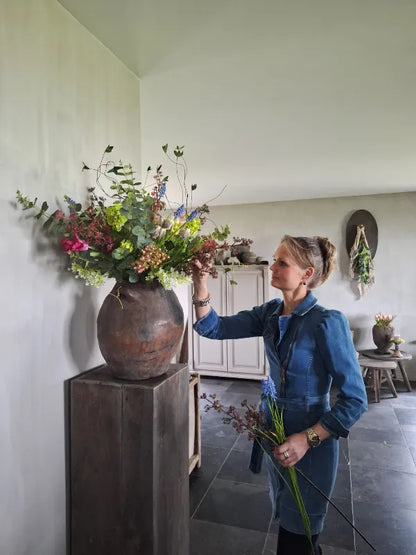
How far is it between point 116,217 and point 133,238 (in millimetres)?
80

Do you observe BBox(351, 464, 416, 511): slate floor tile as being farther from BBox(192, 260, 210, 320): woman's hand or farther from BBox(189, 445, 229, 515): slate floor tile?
BBox(192, 260, 210, 320): woman's hand

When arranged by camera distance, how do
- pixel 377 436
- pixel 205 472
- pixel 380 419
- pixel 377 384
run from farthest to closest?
pixel 377 384 < pixel 380 419 < pixel 377 436 < pixel 205 472

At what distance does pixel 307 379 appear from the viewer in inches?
52.8

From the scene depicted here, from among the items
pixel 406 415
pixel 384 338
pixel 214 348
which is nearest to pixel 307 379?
pixel 406 415

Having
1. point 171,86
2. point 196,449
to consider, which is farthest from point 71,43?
point 196,449

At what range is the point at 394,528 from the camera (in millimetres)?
2301

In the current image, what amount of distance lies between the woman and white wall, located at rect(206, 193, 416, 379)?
4.18 m

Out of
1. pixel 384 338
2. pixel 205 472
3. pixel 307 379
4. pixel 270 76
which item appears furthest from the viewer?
pixel 384 338

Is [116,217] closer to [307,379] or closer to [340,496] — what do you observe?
[307,379]

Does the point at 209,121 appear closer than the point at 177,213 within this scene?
No

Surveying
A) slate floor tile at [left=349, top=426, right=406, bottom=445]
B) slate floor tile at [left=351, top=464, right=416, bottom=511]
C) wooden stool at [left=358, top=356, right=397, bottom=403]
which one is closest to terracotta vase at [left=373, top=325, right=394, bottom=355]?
wooden stool at [left=358, top=356, right=397, bottom=403]

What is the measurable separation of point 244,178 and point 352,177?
1178mm

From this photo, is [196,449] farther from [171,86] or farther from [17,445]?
[171,86]

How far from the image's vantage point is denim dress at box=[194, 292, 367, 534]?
49.9 inches
